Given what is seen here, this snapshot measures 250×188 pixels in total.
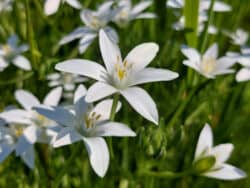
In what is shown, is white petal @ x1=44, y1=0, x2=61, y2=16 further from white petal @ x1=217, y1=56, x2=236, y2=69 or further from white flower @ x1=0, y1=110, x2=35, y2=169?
white petal @ x1=217, y1=56, x2=236, y2=69

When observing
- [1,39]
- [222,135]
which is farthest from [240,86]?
[1,39]

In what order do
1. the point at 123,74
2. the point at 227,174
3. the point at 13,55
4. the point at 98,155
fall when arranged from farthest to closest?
1. the point at 13,55
2. the point at 227,174
3. the point at 123,74
4. the point at 98,155

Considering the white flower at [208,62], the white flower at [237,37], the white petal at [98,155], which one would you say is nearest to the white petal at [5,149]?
the white petal at [98,155]

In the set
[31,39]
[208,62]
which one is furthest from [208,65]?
[31,39]

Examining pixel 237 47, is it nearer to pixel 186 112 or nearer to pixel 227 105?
pixel 227 105

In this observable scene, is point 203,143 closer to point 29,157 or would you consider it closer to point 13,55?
point 29,157

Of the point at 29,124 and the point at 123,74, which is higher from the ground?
the point at 123,74
